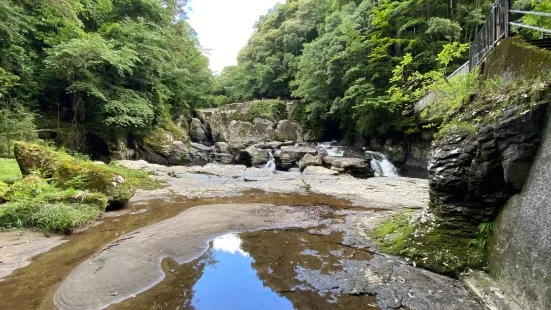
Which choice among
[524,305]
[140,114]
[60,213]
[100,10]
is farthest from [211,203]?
[100,10]

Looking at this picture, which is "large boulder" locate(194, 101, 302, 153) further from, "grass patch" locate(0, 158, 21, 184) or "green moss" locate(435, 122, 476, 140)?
"green moss" locate(435, 122, 476, 140)

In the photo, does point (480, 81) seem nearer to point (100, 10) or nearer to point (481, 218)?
point (481, 218)

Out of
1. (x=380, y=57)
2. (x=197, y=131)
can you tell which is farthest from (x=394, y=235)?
(x=197, y=131)

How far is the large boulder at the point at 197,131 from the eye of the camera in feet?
79.1

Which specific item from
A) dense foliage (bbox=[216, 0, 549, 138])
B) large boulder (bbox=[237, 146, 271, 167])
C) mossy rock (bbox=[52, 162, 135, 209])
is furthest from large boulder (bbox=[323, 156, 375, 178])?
mossy rock (bbox=[52, 162, 135, 209])

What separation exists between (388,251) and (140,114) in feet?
49.5

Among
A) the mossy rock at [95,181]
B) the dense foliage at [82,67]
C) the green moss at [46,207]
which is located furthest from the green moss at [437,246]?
the dense foliage at [82,67]

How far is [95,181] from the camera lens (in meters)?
7.64

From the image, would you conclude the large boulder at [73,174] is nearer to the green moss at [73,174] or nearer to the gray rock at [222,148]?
the green moss at [73,174]

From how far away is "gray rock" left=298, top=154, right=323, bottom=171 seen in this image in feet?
53.2

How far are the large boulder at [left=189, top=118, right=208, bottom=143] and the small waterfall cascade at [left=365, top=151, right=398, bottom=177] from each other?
13949mm

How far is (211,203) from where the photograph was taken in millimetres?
8578

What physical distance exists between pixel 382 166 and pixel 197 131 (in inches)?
608

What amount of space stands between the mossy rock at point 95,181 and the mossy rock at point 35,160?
A: 14.3 inches
